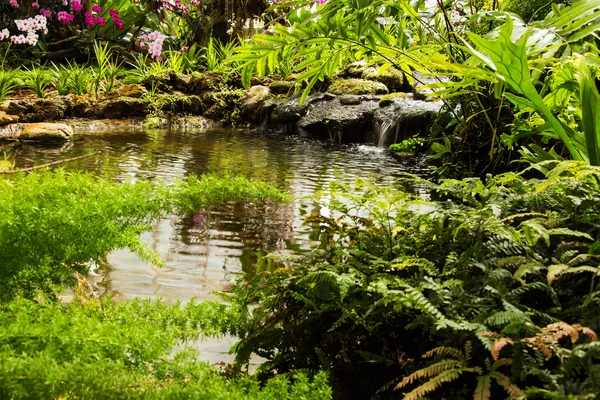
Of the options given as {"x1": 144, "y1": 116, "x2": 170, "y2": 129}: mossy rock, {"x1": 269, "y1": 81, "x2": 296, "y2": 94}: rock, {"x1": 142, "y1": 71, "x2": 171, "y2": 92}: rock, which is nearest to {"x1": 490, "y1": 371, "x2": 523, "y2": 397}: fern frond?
{"x1": 144, "y1": 116, "x2": 170, "y2": 129}: mossy rock

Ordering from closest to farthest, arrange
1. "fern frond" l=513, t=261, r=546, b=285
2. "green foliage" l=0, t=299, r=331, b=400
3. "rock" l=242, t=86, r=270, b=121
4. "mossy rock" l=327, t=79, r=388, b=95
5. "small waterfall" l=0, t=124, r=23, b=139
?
"green foliage" l=0, t=299, r=331, b=400
"fern frond" l=513, t=261, r=546, b=285
"small waterfall" l=0, t=124, r=23, b=139
"mossy rock" l=327, t=79, r=388, b=95
"rock" l=242, t=86, r=270, b=121

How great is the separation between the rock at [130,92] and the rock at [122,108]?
308 mm

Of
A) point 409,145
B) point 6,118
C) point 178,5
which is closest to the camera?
point 409,145

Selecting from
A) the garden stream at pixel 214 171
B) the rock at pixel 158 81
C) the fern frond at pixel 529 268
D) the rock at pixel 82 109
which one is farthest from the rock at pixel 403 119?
the fern frond at pixel 529 268

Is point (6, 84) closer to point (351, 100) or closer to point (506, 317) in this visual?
point (351, 100)

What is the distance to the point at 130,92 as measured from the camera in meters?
9.84

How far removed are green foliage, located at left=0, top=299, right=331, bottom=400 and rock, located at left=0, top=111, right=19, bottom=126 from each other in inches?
290

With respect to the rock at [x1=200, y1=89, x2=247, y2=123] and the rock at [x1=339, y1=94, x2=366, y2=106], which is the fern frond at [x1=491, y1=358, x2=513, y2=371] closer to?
the rock at [x1=339, y1=94, x2=366, y2=106]

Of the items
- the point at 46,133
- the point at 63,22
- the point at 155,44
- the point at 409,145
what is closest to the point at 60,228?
the point at 409,145

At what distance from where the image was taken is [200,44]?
12820 millimetres

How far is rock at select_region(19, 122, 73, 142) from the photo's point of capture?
7.10 m

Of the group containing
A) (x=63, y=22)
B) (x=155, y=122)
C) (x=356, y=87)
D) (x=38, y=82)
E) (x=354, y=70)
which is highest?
(x=63, y=22)

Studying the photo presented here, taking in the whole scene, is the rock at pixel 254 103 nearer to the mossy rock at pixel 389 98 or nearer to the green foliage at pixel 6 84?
the mossy rock at pixel 389 98

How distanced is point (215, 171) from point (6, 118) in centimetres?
413
